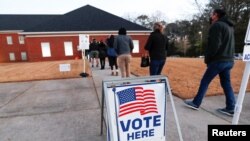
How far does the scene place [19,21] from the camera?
147 feet

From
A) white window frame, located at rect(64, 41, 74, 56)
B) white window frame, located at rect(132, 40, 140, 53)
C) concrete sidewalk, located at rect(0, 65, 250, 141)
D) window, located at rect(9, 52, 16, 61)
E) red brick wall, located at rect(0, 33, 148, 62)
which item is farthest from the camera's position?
window, located at rect(9, 52, 16, 61)

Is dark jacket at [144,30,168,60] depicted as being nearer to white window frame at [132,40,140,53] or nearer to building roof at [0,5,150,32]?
building roof at [0,5,150,32]

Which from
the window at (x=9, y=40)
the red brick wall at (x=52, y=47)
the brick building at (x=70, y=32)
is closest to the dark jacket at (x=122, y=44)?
the brick building at (x=70, y=32)

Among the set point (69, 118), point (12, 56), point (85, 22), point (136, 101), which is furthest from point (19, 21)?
point (136, 101)

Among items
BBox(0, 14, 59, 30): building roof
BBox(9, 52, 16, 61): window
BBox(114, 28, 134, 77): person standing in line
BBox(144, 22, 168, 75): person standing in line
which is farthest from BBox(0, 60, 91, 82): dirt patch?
BBox(9, 52, 16, 61): window

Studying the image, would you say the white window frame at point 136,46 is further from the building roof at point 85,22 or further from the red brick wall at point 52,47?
the red brick wall at point 52,47

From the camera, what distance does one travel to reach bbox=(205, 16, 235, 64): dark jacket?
13.3 ft

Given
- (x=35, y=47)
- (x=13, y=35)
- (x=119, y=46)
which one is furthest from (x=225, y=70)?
(x=13, y=35)

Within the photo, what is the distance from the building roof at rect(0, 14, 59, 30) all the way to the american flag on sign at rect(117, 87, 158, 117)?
44.6 m

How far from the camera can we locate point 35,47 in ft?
94.0

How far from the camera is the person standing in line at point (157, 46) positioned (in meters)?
5.43

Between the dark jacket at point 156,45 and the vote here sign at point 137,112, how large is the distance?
2.72m

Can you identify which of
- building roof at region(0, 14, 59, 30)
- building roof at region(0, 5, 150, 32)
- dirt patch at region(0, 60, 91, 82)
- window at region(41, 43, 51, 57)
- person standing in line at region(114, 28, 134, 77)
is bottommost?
dirt patch at region(0, 60, 91, 82)

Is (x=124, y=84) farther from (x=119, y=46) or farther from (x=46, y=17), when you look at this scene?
(x=46, y=17)
